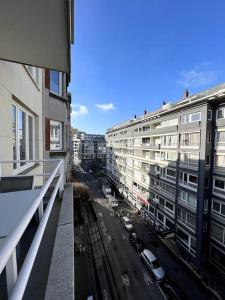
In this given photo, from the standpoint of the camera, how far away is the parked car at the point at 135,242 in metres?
15.2

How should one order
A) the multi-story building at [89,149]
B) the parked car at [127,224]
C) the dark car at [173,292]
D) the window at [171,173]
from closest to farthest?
the dark car at [173,292]
the window at [171,173]
the parked car at [127,224]
the multi-story building at [89,149]

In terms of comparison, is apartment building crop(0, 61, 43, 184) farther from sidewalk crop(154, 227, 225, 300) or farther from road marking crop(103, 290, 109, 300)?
sidewalk crop(154, 227, 225, 300)

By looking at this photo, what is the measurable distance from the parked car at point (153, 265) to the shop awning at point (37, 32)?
47.4ft

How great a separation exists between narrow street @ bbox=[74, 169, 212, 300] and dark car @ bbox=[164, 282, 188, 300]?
1.02ft

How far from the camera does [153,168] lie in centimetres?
1873

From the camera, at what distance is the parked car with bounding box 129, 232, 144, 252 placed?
15189 mm

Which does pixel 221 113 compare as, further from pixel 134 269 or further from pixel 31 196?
pixel 134 269

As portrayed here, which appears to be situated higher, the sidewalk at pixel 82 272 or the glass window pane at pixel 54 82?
the glass window pane at pixel 54 82

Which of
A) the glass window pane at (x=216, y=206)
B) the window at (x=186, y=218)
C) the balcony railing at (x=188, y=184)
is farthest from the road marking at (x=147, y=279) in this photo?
the balcony railing at (x=188, y=184)

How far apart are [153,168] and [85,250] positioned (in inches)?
417

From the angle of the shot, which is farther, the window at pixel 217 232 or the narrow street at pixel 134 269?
the window at pixel 217 232

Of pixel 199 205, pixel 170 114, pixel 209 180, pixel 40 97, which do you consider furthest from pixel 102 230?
pixel 40 97

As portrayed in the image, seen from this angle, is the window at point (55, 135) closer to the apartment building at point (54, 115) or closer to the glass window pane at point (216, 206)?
the apartment building at point (54, 115)

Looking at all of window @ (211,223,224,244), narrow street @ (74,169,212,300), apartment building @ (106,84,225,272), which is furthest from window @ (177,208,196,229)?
narrow street @ (74,169,212,300)
